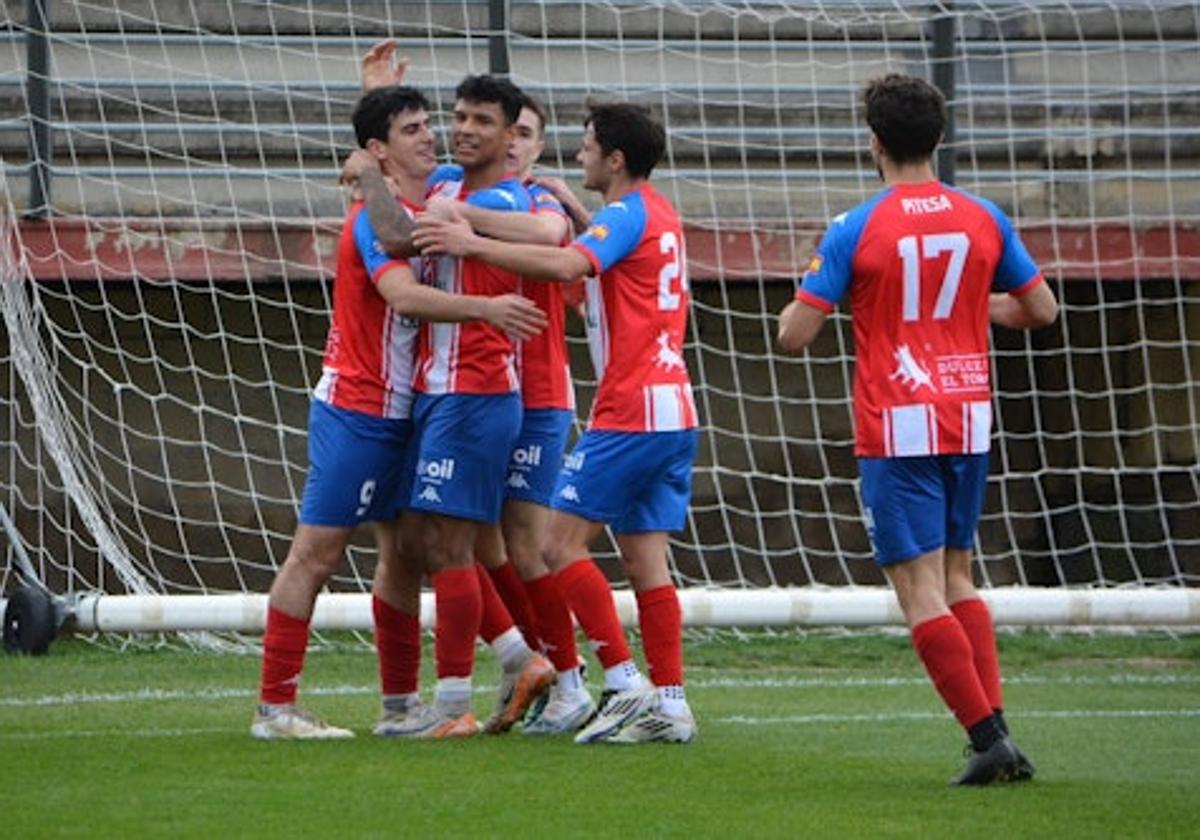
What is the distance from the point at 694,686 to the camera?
938cm

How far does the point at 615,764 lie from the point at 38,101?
20.2 ft

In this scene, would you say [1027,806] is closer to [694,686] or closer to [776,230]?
[694,686]

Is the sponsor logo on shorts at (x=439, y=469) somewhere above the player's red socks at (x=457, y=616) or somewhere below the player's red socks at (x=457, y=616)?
above

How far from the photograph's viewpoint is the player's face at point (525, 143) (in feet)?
26.1

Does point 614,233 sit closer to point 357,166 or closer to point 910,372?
point 357,166

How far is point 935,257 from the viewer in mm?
6496

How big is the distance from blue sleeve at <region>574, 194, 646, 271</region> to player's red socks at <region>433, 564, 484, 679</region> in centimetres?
98

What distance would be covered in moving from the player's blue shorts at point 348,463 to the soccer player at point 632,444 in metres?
0.50

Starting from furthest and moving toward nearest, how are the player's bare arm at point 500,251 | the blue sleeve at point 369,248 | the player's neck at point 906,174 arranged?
the blue sleeve at point 369,248, the player's bare arm at point 500,251, the player's neck at point 906,174

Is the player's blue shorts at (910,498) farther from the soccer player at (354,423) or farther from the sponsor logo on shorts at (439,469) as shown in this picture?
the soccer player at (354,423)

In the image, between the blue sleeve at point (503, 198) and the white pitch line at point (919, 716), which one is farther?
the white pitch line at point (919, 716)

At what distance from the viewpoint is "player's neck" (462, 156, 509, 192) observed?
7480 millimetres

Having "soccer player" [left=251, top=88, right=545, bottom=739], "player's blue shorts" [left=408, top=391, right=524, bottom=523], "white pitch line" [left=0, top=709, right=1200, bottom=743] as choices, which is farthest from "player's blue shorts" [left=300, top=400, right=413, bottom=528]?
"white pitch line" [left=0, top=709, right=1200, bottom=743]

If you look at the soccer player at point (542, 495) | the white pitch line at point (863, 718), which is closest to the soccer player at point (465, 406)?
the soccer player at point (542, 495)
